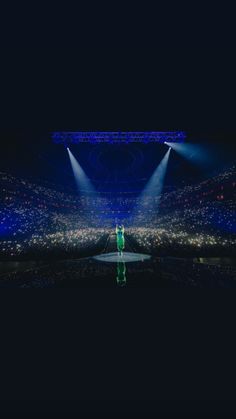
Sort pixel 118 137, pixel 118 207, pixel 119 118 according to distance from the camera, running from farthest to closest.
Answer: pixel 118 207 < pixel 118 137 < pixel 119 118

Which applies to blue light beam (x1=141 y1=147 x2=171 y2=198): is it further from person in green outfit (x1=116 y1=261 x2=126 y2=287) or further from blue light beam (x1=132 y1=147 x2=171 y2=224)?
person in green outfit (x1=116 y1=261 x2=126 y2=287)

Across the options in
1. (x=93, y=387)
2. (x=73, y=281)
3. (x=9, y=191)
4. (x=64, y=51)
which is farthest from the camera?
(x=9, y=191)

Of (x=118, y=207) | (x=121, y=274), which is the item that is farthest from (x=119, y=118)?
(x=118, y=207)

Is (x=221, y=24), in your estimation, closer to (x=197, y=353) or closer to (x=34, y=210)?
(x=197, y=353)

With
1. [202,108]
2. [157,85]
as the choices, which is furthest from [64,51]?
[202,108]

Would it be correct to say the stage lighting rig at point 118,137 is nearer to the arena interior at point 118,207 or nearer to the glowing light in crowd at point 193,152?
the arena interior at point 118,207

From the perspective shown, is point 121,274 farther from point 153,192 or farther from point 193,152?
point 153,192

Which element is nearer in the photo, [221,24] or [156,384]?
[156,384]

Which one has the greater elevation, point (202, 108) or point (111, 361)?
point (202, 108)

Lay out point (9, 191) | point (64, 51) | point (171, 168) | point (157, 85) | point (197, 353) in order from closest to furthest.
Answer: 1. point (197, 353)
2. point (64, 51)
3. point (157, 85)
4. point (9, 191)
5. point (171, 168)
